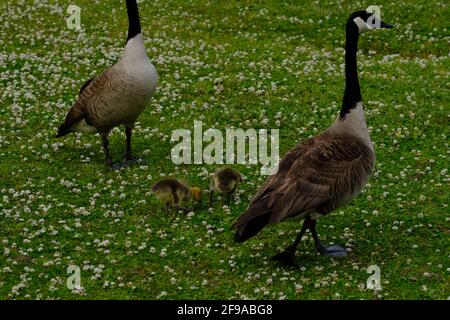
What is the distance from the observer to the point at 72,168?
18281 mm

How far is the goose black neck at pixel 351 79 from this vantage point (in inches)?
552

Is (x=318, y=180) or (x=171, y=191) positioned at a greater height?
(x=171, y=191)

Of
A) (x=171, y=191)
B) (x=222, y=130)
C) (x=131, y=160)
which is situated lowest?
(x=171, y=191)

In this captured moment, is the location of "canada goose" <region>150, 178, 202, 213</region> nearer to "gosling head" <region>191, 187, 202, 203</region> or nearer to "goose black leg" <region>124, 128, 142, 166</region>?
"gosling head" <region>191, 187, 202, 203</region>

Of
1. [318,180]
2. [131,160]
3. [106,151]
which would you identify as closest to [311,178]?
[318,180]

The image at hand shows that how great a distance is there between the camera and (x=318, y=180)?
505 inches

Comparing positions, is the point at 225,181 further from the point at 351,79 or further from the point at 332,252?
the point at 351,79

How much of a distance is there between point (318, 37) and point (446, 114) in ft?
28.1

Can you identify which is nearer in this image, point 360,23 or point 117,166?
point 360,23

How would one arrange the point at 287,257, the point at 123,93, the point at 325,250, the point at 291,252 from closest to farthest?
the point at 291,252, the point at 287,257, the point at 325,250, the point at 123,93

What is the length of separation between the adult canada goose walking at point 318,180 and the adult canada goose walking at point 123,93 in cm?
532

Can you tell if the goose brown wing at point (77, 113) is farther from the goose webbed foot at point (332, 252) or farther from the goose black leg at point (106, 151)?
the goose webbed foot at point (332, 252)

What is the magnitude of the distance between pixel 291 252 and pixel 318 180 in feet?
4.25
